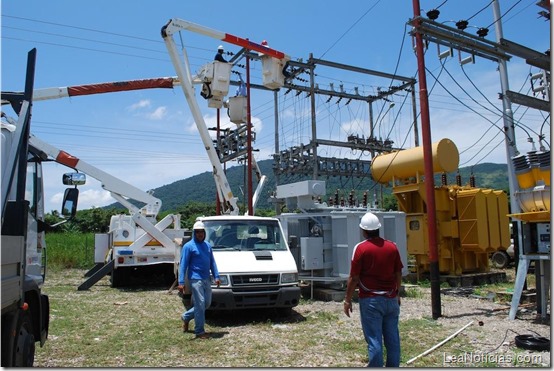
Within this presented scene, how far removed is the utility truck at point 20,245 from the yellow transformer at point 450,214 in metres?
10.4

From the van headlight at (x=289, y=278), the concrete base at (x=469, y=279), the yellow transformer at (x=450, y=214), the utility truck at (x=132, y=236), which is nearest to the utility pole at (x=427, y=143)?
Answer: the van headlight at (x=289, y=278)

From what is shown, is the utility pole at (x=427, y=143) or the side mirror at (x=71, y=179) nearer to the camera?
the side mirror at (x=71, y=179)

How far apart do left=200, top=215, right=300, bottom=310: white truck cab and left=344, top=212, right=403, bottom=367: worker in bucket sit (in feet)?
11.7

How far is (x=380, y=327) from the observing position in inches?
206

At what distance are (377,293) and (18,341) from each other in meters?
3.59

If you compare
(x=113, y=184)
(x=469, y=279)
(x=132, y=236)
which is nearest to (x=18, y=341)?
(x=132, y=236)

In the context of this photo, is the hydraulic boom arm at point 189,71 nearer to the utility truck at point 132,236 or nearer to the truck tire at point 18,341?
the utility truck at point 132,236

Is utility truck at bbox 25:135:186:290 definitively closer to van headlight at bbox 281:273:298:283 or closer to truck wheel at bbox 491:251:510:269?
van headlight at bbox 281:273:298:283

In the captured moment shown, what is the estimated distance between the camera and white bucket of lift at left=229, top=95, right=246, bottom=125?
16578mm

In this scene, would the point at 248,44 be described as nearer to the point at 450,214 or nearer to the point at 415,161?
the point at 415,161

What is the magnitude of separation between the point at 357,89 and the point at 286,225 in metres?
16.9

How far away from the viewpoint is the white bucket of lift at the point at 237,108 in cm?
1658

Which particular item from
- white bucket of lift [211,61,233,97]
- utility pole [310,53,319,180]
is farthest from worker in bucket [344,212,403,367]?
utility pole [310,53,319,180]

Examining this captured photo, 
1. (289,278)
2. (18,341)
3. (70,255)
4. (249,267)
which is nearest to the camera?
(18,341)
